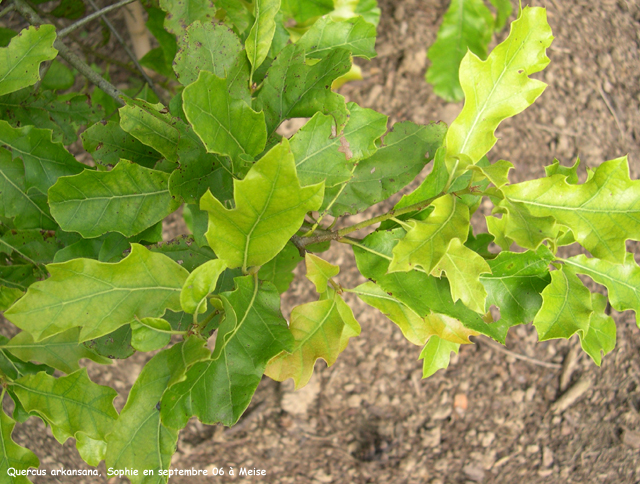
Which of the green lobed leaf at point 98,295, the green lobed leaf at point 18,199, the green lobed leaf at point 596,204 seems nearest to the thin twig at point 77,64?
the green lobed leaf at point 18,199

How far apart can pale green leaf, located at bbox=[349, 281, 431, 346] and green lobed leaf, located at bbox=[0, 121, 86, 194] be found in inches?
24.2

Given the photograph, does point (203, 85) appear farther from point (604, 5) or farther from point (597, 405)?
point (604, 5)

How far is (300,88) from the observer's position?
2.61 feet

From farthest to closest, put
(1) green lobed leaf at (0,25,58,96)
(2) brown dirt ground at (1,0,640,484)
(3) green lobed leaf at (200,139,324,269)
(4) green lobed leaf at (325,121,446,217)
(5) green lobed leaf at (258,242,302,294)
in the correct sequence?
(2) brown dirt ground at (1,0,640,484) → (5) green lobed leaf at (258,242,302,294) → (4) green lobed leaf at (325,121,446,217) → (1) green lobed leaf at (0,25,58,96) → (3) green lobed leaf at (200,139,324,269)

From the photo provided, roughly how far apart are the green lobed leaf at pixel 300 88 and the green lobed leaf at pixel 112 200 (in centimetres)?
22

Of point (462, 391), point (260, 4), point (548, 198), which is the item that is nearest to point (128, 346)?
point (260, 4)

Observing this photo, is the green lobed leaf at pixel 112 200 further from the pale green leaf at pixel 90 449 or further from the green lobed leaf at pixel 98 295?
the pale green leaf at pixel 90 449

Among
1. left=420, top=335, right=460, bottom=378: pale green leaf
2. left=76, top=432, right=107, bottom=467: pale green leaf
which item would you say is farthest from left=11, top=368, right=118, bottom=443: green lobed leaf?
left=420, top=335, right=460, bottom=378: pale green leaf

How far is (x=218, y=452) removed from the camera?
183 cm

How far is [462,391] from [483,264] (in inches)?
56.4

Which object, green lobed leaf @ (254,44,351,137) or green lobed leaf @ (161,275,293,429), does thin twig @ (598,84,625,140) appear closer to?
green lobed leaf @ (254,44,351,137)

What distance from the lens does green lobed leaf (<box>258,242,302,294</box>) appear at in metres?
1.06

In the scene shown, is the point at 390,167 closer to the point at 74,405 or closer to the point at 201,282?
the point at 201,282

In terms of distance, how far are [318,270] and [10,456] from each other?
2.24 feet
